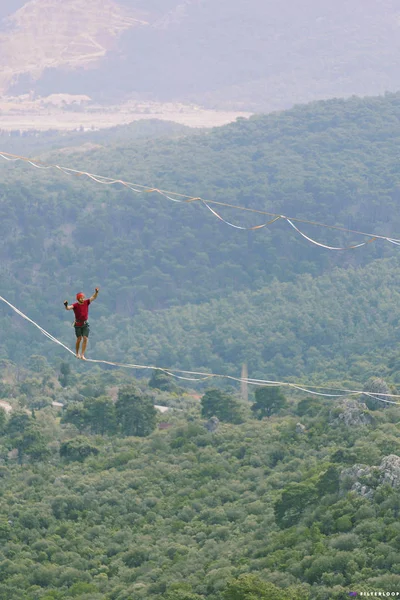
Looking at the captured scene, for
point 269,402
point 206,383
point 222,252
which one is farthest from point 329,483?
point 222,252

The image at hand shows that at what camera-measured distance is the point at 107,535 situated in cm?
7319

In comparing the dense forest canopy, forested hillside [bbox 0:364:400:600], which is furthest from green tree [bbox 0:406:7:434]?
the dense forest canopy

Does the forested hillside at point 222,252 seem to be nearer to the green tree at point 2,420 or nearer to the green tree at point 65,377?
the green tree at point 65,377

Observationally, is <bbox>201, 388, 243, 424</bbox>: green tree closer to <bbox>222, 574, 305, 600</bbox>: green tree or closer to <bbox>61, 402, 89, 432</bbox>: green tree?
<bbox>61, 402, 89, 432</bbox>: green tree

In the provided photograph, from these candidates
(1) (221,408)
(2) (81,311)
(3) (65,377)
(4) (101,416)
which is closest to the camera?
(2) (81,311)

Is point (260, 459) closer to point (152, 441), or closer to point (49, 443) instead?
point (152, 441)

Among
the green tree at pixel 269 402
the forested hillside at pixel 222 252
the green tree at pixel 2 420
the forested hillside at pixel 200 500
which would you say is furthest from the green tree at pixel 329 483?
the forested hillside at pixel 222 252

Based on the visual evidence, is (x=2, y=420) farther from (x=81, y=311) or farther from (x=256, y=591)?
(x=81, y=311)

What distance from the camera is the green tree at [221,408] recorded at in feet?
297

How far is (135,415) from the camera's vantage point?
9062cm

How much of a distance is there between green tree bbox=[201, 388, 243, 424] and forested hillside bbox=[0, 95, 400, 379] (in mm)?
32922

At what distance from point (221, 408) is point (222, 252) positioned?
246 ft

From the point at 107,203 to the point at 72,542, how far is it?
351 ft

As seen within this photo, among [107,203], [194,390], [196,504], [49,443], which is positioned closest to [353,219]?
[107,203]
